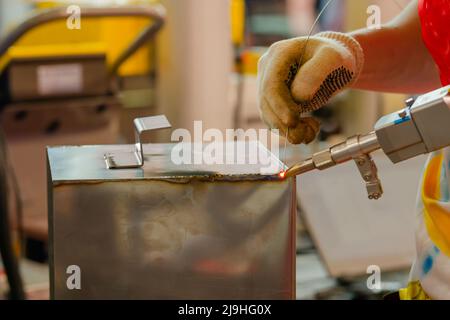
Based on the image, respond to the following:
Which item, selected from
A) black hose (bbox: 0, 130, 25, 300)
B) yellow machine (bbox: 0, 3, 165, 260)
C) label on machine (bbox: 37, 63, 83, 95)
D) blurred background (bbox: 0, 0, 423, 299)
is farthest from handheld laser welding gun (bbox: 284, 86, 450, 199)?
label on machine (bbox: 37, 63, 83, 95)

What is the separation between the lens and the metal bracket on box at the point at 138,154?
770mm

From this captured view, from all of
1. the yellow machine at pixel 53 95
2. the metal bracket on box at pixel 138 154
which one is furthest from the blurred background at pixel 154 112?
the metal bracket on box at pixel 138 154

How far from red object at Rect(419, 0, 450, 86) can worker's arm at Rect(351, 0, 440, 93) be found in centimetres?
3

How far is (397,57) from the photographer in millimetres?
987

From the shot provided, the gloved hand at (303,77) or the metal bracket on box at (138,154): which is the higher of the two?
the gloved hand at (303,77)

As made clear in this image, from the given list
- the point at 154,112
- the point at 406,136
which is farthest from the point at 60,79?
the point at 406,136

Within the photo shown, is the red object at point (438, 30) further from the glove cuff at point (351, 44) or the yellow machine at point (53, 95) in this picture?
the yellow machine at point (53, 95)

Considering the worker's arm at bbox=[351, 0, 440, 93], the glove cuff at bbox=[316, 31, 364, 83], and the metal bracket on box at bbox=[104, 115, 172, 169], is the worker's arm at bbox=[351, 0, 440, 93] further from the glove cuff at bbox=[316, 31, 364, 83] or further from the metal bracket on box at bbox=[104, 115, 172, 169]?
the metal bracket on box at bbox=[104, 115, 172, 169]

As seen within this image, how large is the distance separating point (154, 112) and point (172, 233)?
1855mm

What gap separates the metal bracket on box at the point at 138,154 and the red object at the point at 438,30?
35 cm

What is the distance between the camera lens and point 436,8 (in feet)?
3.02

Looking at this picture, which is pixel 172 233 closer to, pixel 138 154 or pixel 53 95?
pixel 138 154

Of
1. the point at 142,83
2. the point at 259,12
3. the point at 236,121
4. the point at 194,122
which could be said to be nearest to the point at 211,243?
the point at 194,122
